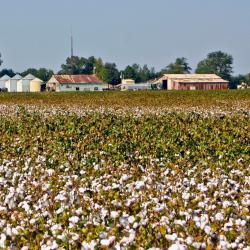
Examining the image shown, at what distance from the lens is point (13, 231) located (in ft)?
20.1

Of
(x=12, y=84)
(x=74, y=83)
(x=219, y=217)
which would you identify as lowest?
(x=12, y=84)

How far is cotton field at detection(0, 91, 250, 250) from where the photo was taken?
5.83 m

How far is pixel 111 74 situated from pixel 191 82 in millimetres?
45236

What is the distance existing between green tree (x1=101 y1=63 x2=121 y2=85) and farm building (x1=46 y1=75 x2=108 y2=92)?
32.5 metres

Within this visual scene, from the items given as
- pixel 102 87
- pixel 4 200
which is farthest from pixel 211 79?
pixel 4 200

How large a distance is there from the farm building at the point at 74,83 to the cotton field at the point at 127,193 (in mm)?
118156

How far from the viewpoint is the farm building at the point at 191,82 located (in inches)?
5207

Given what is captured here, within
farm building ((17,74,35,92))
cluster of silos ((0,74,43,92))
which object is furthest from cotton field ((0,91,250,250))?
farm building ((17,74,35,92))

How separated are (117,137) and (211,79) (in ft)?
409

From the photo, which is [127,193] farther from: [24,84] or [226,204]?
[24,84]

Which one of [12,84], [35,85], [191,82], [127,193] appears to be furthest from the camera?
[12,84]

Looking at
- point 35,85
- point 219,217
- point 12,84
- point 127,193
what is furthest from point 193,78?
point 219,217

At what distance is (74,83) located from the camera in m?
134

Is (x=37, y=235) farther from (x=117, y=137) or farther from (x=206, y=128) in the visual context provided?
(x=206, y=128)
